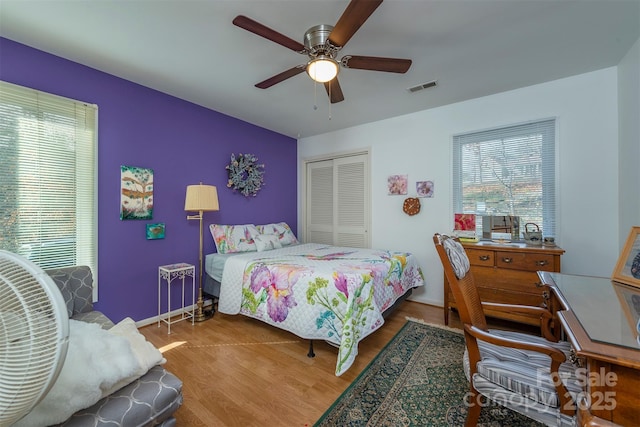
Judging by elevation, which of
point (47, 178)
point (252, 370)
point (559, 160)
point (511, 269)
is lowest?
point (252, 370)

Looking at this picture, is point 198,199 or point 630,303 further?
point 198,199

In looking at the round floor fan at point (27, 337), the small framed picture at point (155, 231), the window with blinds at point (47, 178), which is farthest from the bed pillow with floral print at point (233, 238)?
the round floor fan at point (27, 337)

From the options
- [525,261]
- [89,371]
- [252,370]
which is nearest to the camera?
[89,371]

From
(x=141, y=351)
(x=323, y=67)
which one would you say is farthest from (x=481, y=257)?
(x=141, y=351)

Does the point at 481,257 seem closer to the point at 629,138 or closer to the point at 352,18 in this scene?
the point at 629,138

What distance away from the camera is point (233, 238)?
3.33 metres

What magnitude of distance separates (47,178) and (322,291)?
8.24ft

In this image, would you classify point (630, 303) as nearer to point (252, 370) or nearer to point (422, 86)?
point (252, 370)

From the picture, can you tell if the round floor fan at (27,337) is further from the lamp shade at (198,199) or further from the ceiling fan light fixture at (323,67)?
the lamp shade at (198,199)

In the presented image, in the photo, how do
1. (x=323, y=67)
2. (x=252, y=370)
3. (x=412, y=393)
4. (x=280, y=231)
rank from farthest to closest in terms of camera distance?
(x=280, y=231) < (x=252, y=370) < (x=323, y=67) < (x=412, y=393)

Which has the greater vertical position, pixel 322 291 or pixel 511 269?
pixel 511 269

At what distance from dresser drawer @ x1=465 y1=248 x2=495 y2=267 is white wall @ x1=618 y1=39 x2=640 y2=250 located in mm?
1040

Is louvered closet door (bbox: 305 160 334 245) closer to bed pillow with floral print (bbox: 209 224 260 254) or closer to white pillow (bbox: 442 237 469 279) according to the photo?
bed pillow with floral print (bbox: 209 224 260 254)

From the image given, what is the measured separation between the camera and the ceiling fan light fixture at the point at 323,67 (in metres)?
1.77
